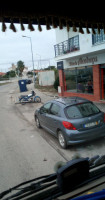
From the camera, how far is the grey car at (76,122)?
4.70m

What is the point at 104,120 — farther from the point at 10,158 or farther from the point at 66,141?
the point at 10,158

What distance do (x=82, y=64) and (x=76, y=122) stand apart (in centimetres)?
881

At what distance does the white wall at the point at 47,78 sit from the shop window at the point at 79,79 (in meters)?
12.2

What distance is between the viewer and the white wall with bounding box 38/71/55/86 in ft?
91.8

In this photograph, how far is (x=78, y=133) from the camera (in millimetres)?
4660

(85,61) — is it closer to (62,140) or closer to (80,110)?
(80,110)

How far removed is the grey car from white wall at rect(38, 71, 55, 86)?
75.0 ft

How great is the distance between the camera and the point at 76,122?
4.71m

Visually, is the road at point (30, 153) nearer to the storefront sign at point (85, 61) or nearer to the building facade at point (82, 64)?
the building facade at point (82, 64)

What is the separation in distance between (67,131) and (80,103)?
3.52 ft

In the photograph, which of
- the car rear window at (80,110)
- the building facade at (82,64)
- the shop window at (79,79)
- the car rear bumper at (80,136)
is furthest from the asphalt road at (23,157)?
the shop window at (79,79)

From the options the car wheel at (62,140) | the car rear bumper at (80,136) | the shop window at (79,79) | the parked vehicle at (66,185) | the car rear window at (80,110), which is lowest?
the car wheel at (62,140)

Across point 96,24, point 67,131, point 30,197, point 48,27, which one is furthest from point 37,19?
point 67,131

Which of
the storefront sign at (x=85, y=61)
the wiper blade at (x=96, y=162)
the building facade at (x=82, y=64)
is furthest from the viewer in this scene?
the storefront sign at (x=85, y=61)
